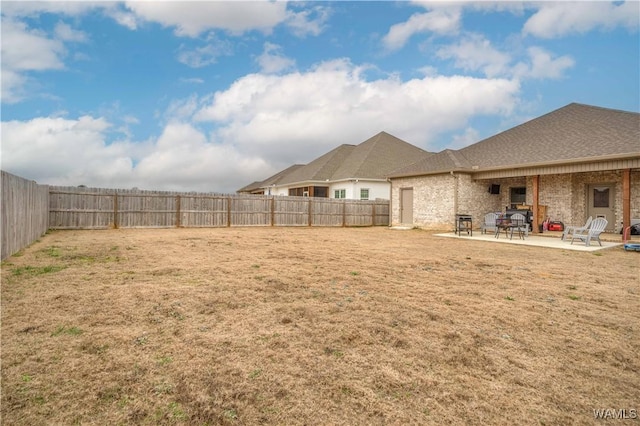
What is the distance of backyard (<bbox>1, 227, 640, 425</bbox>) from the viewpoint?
240 cm

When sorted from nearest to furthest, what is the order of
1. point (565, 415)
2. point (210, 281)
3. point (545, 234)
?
point (565, 415)
point (210, 281)
point (545, 234)

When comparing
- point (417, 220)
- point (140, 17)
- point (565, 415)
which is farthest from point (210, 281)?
point (417, 220)

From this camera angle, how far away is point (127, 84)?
1388cm

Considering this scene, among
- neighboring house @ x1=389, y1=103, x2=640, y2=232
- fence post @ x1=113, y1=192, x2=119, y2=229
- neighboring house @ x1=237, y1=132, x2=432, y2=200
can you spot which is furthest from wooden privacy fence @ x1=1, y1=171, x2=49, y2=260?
neighboring house @ x1=237, y1=132, x2=432, y2=200

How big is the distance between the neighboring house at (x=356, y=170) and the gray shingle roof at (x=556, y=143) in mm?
4555

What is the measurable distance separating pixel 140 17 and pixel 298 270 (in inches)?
413

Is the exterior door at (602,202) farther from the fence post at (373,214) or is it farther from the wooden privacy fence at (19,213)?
the wooden privacy fence at (19,213)

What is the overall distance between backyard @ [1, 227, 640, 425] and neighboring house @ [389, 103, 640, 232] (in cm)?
973

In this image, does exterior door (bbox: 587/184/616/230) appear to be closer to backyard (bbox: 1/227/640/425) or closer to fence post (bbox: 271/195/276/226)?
backyard (bbox: 1/227/640/425)

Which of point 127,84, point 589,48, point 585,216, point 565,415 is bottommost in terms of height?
point 565,415

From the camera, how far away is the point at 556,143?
16375 millimetres

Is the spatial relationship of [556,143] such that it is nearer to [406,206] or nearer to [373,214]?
[406,206]

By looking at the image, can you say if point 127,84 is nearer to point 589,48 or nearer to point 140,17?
point 140,17

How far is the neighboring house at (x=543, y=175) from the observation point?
1410 centimetres
